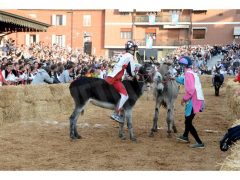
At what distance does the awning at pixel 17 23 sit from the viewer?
14062mm

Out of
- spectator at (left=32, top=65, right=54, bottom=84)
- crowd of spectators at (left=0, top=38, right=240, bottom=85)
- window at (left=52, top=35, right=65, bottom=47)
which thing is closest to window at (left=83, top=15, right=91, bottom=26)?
crowd of spectators at (left=0, top=38, right=240, bottom=85)

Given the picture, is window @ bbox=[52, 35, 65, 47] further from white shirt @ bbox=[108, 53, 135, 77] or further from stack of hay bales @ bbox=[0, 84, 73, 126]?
white shirt @ bbox=[108, 53, 135, 77]

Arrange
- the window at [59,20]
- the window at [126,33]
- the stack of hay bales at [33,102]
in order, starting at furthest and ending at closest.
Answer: the window at [126,33], the window at [59,20], the stack of hay bales at [33,102]

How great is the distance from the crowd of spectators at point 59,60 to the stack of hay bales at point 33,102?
0.78m

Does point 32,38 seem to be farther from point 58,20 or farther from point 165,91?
point 165,91

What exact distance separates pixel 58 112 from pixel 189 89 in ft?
21.3

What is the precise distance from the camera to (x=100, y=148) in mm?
8938

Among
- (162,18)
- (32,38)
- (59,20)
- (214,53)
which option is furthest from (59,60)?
(214,53)

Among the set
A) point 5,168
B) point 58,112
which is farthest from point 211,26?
point 5,168

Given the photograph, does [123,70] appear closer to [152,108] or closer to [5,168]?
[5,168]

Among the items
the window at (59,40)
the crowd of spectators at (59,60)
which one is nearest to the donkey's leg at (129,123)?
the crowd of spectators at (59,60)

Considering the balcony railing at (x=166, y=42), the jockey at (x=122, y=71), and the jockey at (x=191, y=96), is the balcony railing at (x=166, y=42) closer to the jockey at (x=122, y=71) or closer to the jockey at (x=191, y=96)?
the jockey at (x=122, y=71)

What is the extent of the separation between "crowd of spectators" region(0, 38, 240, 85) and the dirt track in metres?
2.45

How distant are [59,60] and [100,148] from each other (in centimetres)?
1070
